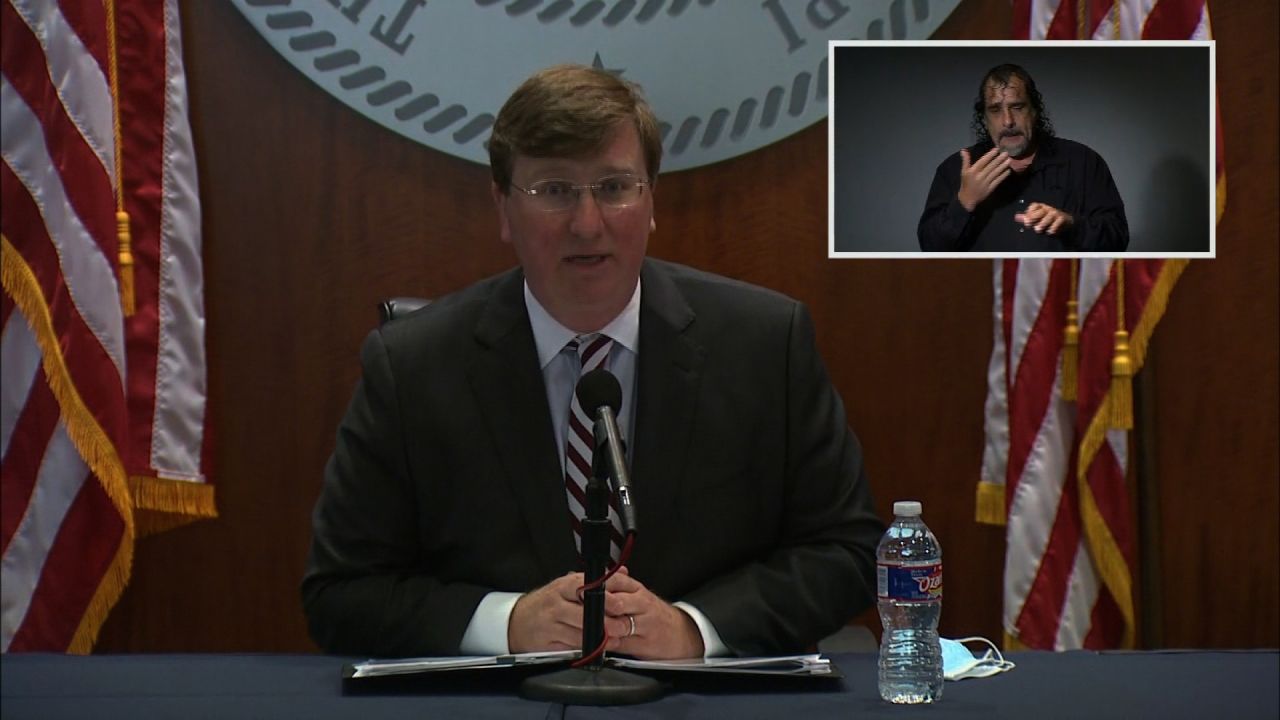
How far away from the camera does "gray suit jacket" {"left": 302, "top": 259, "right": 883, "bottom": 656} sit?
2055 mm

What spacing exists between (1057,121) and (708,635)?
4.31ft

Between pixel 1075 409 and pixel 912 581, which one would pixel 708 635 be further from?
pixel 1075 409

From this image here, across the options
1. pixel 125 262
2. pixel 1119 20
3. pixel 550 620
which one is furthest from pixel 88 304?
pixel 1119 20

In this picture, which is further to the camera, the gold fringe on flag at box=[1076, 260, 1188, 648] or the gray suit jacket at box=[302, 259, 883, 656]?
the gold fringe on flag at box=[1076, 260, 1188, 648]

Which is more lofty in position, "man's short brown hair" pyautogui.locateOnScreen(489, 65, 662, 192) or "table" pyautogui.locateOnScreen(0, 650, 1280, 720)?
"man's short brown hair" pyautogui.locateOnScreen(489, 65, 662, 192)

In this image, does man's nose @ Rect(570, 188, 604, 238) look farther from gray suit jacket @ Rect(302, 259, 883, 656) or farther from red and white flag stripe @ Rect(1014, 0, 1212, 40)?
red and white flag stripe @ Rect(1014, 0, 1212, 40)

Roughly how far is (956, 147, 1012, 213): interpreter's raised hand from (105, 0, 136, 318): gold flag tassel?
5.49ft

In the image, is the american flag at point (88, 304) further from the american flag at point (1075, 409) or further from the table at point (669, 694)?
the american flag at point (1075, 409)

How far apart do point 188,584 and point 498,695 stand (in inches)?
72.6

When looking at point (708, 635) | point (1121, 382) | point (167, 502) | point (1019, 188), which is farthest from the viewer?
point (167, 502)

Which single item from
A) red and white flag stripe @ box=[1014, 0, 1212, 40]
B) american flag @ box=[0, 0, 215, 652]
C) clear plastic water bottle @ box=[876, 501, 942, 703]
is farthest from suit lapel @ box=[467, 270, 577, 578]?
red and white flag stripe @ box=[1014, 0, 1212, 40]

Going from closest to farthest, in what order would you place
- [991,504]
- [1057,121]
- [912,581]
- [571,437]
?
[912,581] → [571,437] → [1057,121] → [991,504]

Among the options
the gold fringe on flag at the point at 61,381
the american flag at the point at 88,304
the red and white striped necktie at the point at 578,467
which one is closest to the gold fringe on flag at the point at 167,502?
the american flag at the point at 88,304

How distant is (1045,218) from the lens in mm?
2805
